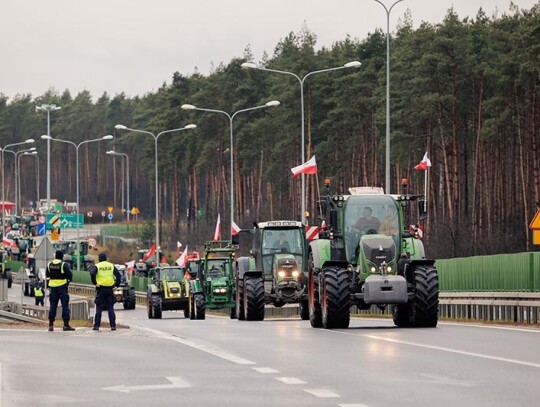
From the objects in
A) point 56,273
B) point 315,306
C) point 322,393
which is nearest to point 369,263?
point 315,306

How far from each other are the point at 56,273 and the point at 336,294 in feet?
21.0

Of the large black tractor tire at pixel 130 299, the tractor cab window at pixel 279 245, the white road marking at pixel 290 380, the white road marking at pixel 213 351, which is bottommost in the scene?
the white road marking at pixel 290 380

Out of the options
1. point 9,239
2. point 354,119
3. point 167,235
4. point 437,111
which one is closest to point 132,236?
point 167,235

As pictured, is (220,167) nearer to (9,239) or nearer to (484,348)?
(9,239)

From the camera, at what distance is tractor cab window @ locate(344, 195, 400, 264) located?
31.3 metres

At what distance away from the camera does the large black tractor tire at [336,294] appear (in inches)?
1172

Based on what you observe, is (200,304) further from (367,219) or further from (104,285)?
(367,219)

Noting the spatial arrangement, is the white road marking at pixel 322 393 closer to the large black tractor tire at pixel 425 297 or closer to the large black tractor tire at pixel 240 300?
the large black tractor tire at pixel 425 297

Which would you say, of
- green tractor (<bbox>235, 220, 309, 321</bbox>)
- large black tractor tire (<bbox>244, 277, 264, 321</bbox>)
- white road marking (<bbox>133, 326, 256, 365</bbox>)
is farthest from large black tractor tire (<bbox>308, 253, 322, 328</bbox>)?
large black tractor tire (<bbox>244, 277, 264, 321</bbox>)

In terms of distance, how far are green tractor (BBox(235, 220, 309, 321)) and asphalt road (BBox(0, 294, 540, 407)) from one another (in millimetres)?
13396

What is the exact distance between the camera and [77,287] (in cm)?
10169

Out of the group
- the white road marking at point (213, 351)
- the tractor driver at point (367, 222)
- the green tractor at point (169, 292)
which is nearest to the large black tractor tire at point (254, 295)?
the tractor driver at point (367, 222)

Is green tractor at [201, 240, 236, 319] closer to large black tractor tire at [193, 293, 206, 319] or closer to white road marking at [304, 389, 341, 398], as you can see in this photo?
large black tractor tire at [193, 293, 206, 319]

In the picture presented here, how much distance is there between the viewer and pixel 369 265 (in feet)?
100
